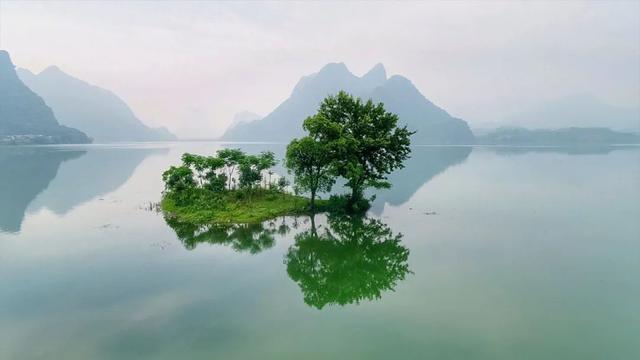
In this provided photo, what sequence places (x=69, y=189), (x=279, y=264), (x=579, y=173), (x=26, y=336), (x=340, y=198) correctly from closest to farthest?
(x=26, y=336), (x=279, y=264), (x=340, y=198), (x=69, y=189), (x=579, y=173)

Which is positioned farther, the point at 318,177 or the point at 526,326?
the point at 318,177

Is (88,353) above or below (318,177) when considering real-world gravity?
A: below

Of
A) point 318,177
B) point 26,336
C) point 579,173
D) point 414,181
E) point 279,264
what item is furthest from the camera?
point 579,173

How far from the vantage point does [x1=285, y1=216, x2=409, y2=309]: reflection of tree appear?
20891 mm

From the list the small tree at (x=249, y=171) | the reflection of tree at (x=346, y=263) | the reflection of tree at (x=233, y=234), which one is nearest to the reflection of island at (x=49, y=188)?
the reflection of tree at (x=233, y=234)

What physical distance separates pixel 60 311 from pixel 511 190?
58363 millimetres

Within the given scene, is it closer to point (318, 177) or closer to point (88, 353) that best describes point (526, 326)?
point (88, 353)

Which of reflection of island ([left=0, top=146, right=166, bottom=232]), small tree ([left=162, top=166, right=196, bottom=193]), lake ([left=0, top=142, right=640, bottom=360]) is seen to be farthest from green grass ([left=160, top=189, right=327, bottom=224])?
reflection of island ([left=0, top=146, right=166, bottom=232])

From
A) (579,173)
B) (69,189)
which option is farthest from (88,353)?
(579,173)

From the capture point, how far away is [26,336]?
15797 mm

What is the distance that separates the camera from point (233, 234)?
1275 inches

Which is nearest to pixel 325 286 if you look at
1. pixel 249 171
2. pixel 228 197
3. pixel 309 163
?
pixel 309 163

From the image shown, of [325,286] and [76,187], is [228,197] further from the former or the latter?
[76,187]

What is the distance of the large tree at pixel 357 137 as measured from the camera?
38094 millimetres
